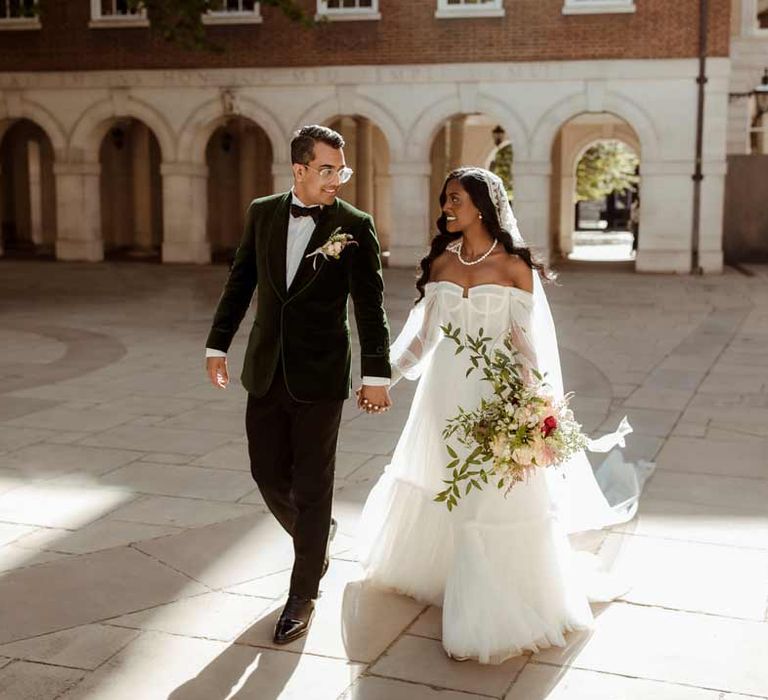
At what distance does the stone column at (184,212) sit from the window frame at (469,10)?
624cm

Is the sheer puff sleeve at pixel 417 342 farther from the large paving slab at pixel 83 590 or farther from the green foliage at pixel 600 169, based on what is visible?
the green foliage at pixel 600 169

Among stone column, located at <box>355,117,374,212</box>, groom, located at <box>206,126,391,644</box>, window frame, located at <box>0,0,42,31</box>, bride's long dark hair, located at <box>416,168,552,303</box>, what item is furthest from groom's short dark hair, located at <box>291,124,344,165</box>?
stone column, located at <box>355,117,374,212</box>

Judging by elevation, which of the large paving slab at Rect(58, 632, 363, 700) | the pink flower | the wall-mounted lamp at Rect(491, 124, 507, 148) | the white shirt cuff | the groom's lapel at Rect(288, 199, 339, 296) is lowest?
the large paving slab at Rect(58, 632, 363, 700)

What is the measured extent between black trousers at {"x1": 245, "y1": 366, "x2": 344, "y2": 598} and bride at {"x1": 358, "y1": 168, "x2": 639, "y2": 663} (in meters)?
0.44

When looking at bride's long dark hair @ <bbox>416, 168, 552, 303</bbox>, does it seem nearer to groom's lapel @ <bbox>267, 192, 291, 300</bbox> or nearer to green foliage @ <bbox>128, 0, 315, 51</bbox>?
groom's lapel @ <bbox>267, 192, 291, 300</bbox>

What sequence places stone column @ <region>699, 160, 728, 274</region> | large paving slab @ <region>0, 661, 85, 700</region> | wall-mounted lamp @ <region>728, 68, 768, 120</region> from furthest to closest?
wall-mounted lamp @ <region>728, 68, 768, 120</region>, stone column @ <region>699, 160, 728, 274</region>, large paving slab @ <region>0, 661, 85, 700</region>

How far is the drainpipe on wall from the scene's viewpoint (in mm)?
22031

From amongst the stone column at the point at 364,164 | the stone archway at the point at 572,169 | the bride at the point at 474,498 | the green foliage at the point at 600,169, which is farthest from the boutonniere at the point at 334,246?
the green foliage at the point at 600,169

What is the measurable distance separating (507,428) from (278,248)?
1133mm

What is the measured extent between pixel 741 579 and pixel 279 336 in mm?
2380

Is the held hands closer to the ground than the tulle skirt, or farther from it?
farther from it

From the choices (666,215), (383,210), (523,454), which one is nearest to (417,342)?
(523,454)

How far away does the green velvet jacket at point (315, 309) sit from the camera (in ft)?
14.4

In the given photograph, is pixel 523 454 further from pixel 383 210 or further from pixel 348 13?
pixel 383 210
